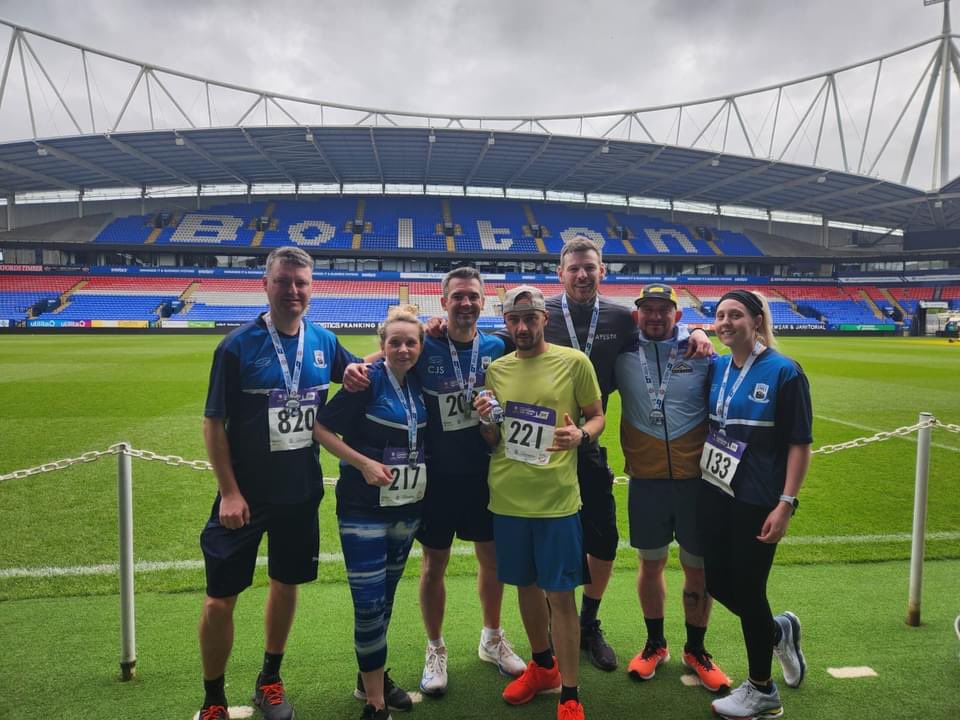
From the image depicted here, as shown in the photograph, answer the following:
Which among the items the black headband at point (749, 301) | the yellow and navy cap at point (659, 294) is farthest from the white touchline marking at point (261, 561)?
the black headband at point (749, 301)

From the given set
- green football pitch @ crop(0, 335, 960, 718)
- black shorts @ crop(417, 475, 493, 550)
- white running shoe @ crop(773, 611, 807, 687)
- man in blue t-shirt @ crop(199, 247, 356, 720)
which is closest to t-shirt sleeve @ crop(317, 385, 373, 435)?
man in blue t-shirt @ crop(199, 247, 356, 720)

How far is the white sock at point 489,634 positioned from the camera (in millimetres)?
3018

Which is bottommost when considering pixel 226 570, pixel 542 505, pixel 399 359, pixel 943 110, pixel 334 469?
pixel 334 469

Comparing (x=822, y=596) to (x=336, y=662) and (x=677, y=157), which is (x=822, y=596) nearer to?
(x=336, y=662)

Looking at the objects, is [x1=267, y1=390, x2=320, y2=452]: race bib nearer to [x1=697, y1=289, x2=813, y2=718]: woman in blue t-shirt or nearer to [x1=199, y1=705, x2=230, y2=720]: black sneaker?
[x1=199, y1=705, x2=230, y2=720]: black sneaker

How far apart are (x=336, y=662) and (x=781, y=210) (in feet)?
178

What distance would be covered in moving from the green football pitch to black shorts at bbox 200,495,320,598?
66cm

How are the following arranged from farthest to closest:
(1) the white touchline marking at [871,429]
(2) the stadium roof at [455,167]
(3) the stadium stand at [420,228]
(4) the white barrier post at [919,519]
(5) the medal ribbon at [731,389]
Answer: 1. (3) the stadium stand at [420,228]
2. (2) the stadium roof at [455,167]
3. (1) the white touchline marking at [871,429]
4. (4) the white barrier post at [919,519]
5. (5) the medal ribbon at [731,389]

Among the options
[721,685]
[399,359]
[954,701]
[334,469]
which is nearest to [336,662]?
[399,359]

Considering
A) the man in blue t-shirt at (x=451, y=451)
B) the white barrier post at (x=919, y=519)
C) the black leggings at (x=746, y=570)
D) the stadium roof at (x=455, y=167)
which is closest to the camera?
the black leggings at (x=746, y=570)

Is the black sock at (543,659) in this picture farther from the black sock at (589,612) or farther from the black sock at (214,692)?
the black sock at (214,692)

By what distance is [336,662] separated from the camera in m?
2.99

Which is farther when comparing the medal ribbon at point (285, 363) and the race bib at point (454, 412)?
the race bib at point (454, 412)

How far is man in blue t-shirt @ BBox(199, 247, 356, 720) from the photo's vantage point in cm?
251
